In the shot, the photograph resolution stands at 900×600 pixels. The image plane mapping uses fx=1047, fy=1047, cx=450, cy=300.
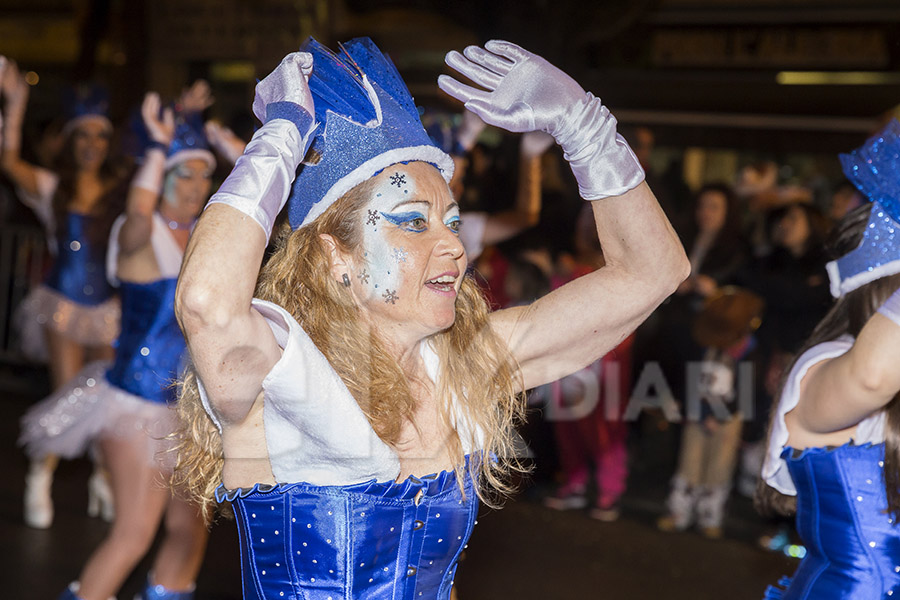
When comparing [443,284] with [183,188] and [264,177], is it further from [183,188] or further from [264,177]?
[183,188]

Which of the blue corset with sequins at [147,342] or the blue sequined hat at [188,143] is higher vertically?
the blue sequined hat at [188,143]

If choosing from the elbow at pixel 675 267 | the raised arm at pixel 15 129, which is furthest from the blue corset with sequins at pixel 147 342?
the elbow at pixel 675 267

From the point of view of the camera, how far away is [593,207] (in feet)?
5.99

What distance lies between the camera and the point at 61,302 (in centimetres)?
520

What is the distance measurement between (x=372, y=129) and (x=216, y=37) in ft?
22.4

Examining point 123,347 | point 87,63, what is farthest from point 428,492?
point 87,63

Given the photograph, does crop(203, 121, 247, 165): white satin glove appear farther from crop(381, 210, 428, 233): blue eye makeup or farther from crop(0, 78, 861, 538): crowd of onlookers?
crop(381, 210, 428, 233): blue eye makeup

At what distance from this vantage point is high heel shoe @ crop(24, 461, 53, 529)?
15.3 ft

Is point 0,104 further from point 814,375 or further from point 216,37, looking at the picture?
point 814,375

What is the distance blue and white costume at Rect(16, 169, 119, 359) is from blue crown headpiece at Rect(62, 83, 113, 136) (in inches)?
12.4

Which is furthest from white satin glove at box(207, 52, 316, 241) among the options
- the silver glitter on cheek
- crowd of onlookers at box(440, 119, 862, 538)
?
crowd of onlookers at box(440, 119, 862, 538)

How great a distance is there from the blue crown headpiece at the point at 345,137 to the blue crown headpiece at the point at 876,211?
3.00 feet

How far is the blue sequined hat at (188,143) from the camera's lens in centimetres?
379

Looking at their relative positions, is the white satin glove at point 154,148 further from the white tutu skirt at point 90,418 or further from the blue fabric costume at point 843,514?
the blue fabric costume at point 843,514
